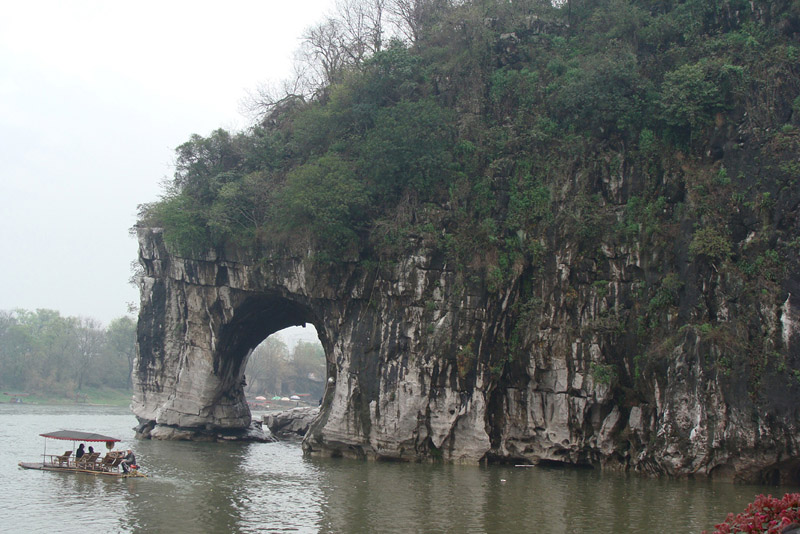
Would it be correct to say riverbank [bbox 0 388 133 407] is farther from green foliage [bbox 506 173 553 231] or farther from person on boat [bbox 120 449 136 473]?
green foliage [bbox 506 173 553 231]

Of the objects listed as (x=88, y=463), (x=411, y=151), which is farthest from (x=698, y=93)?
(x=88, y=463)

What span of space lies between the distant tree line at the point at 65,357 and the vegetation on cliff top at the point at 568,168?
44.1 meters

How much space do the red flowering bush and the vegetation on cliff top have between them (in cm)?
1078

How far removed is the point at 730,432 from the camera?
17.6m

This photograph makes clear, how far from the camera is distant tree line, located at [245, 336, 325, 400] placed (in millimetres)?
78750

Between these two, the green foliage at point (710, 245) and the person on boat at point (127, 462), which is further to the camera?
the green foliage at point (710, 245)

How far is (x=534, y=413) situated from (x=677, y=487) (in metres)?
5.11

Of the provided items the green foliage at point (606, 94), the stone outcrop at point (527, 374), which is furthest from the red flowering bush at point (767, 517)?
the green foliage at point (606, 94)

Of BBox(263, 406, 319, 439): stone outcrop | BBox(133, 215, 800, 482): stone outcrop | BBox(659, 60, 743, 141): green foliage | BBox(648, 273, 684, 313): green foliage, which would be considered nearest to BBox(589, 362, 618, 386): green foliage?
BBox(133, 215, 800, 482): stone outcrop

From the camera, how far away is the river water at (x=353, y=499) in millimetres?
12961

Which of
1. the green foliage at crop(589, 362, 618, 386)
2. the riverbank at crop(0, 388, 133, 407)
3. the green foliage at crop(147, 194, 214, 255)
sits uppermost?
the green foliage at crop(147, 194, 214, 255)

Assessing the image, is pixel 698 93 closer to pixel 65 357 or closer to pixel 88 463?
pixel 88 463

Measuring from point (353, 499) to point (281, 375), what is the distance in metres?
65.7

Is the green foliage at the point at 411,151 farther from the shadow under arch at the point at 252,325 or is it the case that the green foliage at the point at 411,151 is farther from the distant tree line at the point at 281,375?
the distant tree line at the point at 281,375
